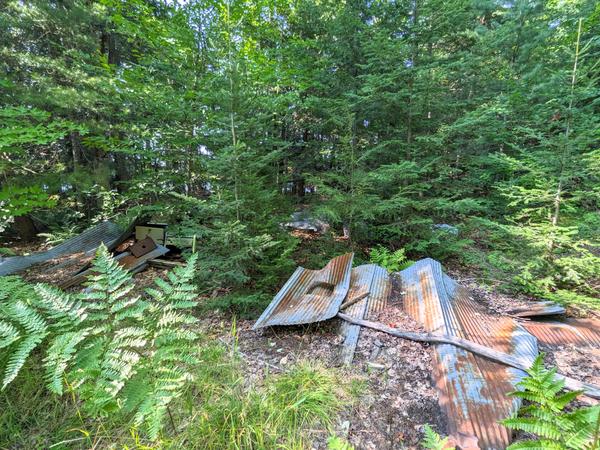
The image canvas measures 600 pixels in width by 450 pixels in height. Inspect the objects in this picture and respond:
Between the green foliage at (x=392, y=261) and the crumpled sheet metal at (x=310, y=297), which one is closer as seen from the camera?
the crumpled sheet metal at (x=310, y=297)

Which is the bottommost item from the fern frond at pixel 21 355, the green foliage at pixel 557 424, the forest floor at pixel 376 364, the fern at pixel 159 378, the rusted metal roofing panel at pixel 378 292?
the forest floor at pixel 376 364

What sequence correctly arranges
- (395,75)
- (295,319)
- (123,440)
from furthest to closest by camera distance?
(395,75)
(295,319)
(123,440)

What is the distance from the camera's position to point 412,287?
3.13 m

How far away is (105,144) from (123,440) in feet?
17.2

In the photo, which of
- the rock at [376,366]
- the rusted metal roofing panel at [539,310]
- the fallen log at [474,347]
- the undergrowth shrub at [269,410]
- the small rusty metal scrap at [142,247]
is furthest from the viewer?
the small rusty metal scrap at [142,247]

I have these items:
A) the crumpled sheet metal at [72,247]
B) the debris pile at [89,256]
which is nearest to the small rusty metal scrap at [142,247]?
the debris pile at [89,256]

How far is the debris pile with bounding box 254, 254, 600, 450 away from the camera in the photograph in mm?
1562

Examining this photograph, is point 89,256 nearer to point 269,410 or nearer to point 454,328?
point 269,410

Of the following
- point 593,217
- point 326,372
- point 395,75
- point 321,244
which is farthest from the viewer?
point 321,244

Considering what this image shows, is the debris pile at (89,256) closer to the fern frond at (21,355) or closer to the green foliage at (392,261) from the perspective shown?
the fern frond at (21,355)

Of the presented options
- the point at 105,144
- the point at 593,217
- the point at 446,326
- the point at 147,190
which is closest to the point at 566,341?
the point at 446,326

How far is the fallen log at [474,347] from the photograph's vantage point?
1707 mm

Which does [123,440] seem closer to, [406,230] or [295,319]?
[295,319]

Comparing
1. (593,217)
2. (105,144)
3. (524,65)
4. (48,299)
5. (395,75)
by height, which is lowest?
(48,299)
